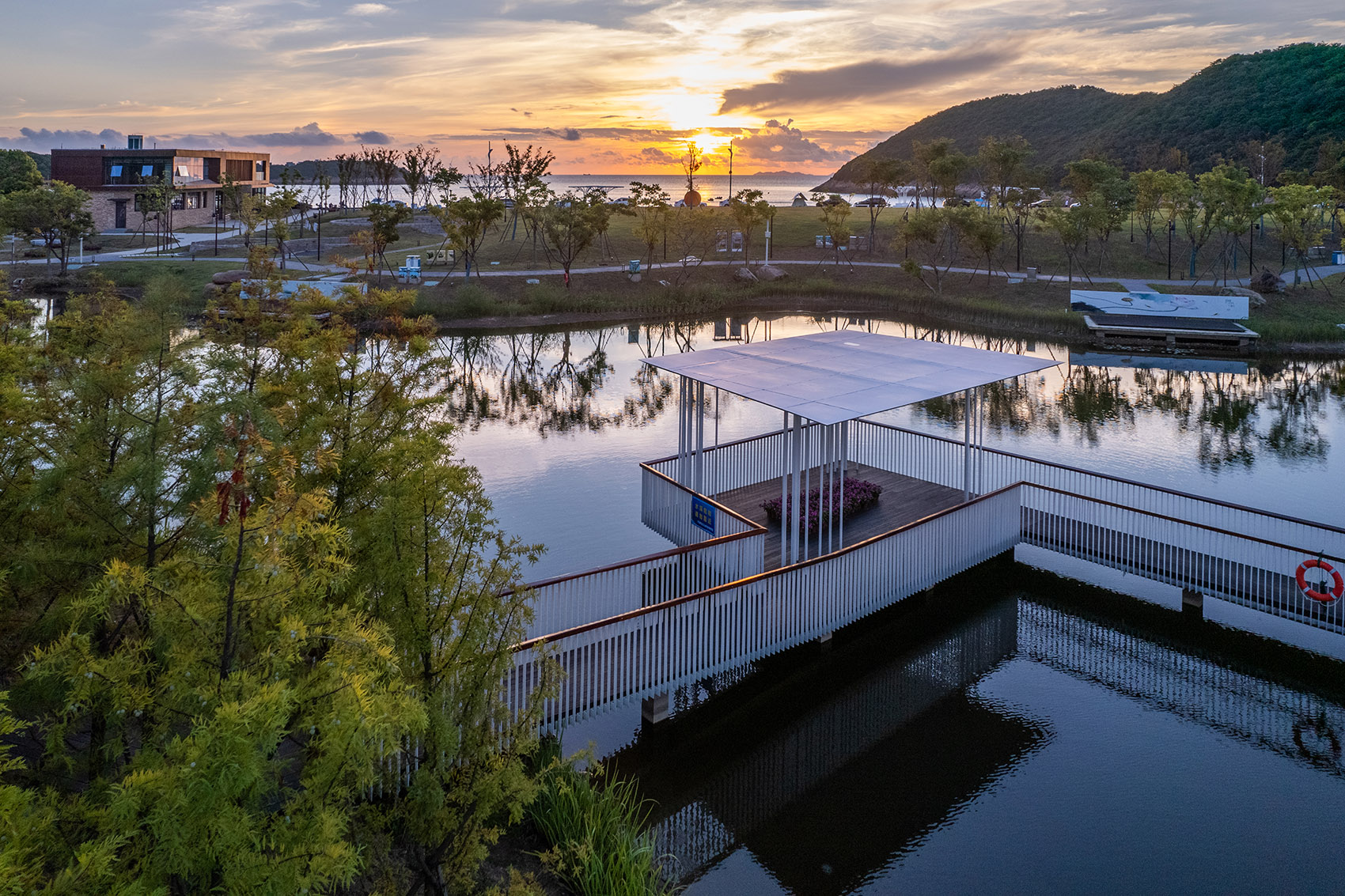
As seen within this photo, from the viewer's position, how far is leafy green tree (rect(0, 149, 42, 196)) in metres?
64.8

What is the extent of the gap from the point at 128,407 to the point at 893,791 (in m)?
8.64

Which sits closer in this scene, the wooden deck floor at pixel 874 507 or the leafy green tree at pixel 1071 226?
the wooden deck floor at pixel 874 507

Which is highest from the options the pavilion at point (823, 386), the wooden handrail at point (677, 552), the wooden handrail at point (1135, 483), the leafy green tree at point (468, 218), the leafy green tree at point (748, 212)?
the leafy green tree at point (748, 212)

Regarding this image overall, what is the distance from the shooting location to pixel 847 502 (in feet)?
53.0

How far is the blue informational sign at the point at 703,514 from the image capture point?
47.5 feet

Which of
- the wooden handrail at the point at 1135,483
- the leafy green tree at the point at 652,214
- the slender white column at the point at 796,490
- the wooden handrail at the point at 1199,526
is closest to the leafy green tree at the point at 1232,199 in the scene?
the leafy green tree at the point at 652,214

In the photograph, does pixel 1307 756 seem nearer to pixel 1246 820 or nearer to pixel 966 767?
pixel 1246 820

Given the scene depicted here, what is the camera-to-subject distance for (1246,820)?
974cm

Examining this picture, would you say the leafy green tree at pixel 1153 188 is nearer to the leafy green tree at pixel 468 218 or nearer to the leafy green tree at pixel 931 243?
the leafy green tree at pixel 931 243

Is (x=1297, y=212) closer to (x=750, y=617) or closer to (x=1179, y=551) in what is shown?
(x=1179, y=551)

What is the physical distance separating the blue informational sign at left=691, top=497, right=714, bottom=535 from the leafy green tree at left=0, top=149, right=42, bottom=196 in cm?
6364

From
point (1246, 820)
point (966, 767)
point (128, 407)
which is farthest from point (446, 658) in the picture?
point (1246, 820)

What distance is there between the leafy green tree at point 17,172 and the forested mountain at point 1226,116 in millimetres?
79718

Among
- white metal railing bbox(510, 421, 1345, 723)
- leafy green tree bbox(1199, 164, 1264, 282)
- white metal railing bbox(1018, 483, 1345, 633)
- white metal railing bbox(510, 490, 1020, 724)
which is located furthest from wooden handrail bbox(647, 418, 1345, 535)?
leafy green tree bbox(1199, 164, 1264, 282)
